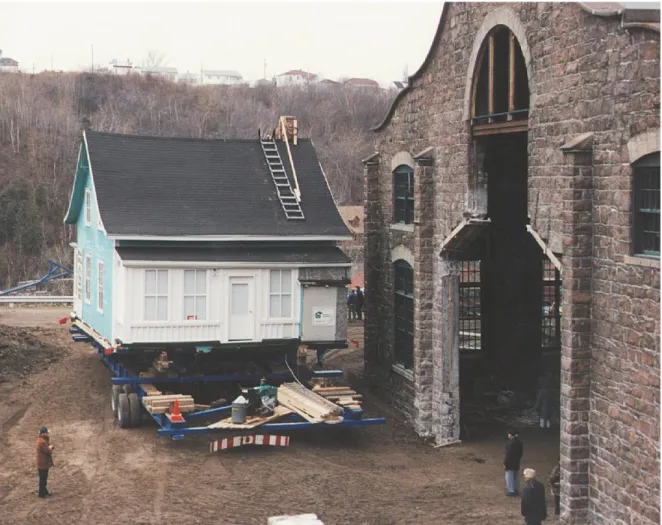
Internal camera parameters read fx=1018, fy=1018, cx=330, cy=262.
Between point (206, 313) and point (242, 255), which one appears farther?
point (242, 255)

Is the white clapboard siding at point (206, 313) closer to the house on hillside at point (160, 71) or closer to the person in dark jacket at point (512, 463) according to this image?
the person in dark jacket at point (512, 463)

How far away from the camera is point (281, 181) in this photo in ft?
84.4

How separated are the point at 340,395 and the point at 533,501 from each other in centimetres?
789

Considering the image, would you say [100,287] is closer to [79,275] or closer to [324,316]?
[79,275]

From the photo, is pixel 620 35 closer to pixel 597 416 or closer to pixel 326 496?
pixel 597 416

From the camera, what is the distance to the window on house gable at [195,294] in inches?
901

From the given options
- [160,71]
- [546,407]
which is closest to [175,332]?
[546,407]

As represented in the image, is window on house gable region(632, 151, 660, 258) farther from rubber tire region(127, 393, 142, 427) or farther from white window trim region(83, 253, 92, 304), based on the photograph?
white window trim region(83, 253, 92, 304)

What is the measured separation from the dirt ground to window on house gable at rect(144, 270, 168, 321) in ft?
8.16

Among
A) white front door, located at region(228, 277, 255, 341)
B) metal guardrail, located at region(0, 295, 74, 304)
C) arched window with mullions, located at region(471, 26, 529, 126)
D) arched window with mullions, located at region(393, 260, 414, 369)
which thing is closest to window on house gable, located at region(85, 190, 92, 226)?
white front door, located at region(228, 277, 255, 341)

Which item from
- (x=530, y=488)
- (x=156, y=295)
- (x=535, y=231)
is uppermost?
(x=535, y=231)

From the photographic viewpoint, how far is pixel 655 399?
14188 millimetres

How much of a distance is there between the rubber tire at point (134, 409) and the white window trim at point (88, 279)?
521cm

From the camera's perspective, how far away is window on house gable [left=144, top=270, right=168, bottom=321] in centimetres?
2269
